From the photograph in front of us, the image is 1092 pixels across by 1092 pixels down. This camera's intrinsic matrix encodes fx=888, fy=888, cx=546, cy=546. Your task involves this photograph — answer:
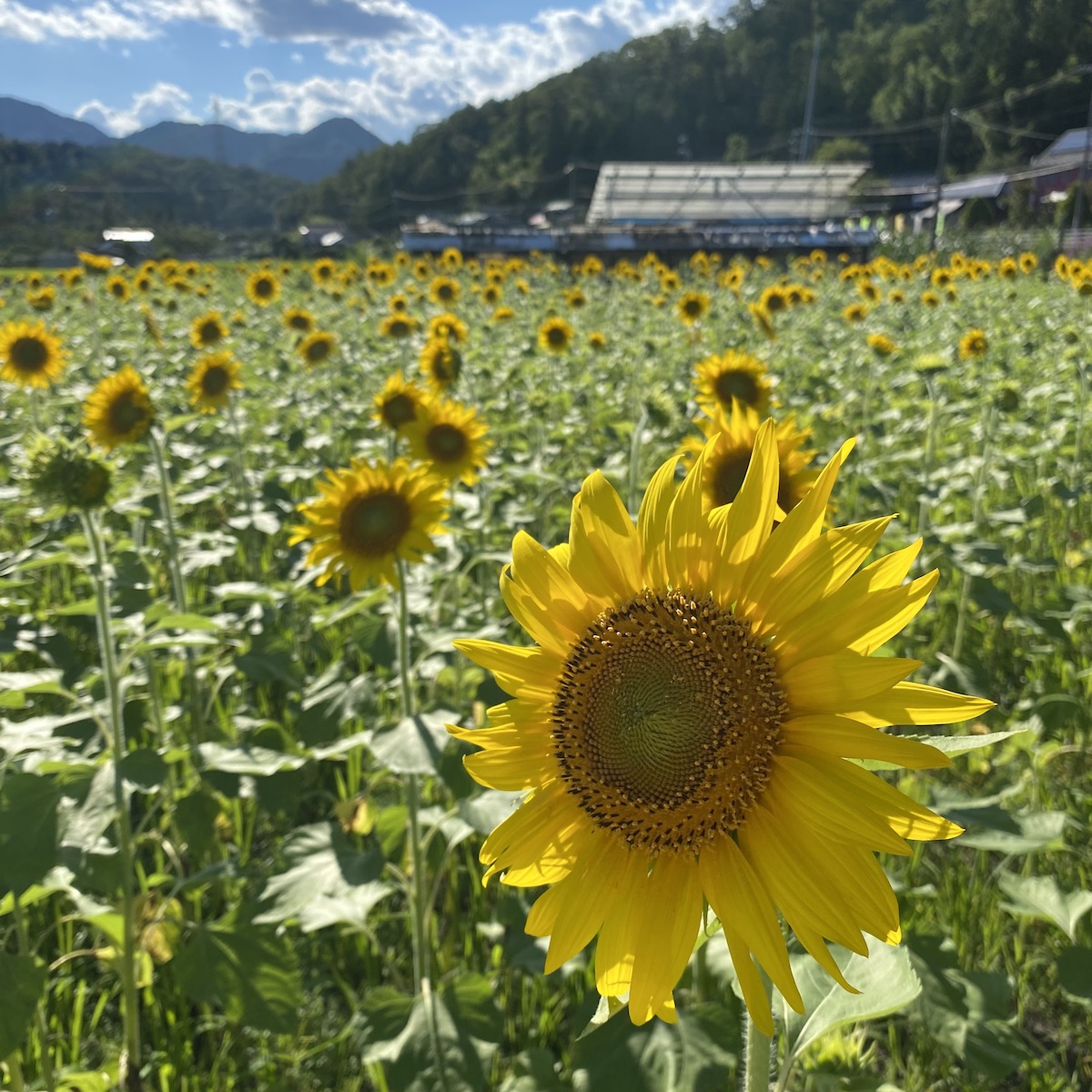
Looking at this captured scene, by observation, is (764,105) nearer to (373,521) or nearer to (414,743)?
(373,521)

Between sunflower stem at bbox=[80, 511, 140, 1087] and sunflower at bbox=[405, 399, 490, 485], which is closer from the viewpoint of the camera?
sunflower stem at bbox=[80, 511, 140, 1087]

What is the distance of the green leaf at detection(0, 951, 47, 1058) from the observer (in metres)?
1.50

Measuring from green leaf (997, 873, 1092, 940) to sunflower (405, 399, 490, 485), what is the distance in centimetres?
218

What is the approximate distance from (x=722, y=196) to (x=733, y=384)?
128 ft

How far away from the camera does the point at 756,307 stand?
6602 mm

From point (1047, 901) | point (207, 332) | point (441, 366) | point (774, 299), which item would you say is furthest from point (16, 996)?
point (774, 299)

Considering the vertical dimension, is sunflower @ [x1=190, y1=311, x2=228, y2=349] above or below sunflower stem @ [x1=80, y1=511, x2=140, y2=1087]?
above

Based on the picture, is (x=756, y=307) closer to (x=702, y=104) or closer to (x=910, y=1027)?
(x=910, y=1027)

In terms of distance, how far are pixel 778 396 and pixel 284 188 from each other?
110237 mm

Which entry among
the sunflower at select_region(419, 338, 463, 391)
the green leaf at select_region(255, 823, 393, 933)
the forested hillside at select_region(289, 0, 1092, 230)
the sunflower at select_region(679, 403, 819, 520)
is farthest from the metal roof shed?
the green leaf at select_region(255, 823, 393, 933)

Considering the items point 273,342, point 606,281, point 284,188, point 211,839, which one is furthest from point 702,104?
point 211,839

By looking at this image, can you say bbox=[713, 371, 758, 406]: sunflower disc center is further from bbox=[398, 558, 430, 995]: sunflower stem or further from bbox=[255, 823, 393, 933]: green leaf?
bbox=[255, 823, 393, 933]: green leaf

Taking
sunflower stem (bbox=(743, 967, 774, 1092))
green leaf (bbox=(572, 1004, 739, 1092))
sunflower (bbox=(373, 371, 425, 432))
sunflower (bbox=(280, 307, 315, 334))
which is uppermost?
sunflower (bbox=(373, 371, 425, 432))

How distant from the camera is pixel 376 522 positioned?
2375 mm
